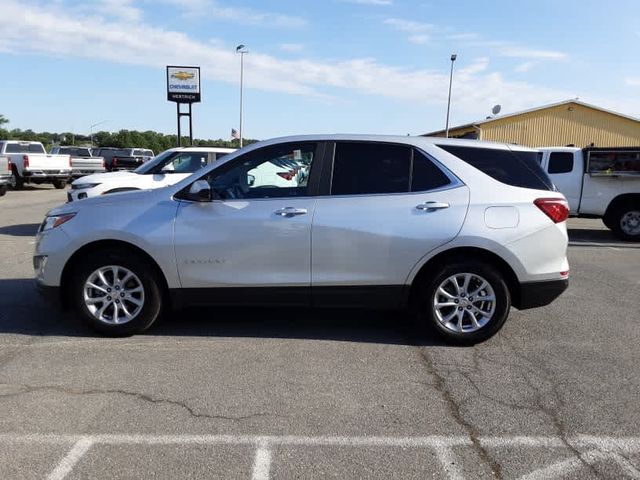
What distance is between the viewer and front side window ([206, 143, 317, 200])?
4.97 metres

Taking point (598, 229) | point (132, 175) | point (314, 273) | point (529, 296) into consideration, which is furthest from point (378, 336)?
point (598, 229)

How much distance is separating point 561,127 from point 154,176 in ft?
114

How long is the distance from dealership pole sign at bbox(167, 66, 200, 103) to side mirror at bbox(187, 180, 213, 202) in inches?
1181

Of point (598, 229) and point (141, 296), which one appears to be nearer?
point (141, 296)

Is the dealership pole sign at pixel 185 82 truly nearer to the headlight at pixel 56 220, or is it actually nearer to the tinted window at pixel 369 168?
the headlight at pixel 56 220

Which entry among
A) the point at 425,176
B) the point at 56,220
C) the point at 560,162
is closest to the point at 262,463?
the point at 425,176

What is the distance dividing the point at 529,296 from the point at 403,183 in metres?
1.47

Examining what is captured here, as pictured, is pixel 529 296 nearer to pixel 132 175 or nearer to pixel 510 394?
pixel 510 394

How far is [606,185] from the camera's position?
12109 millimetres

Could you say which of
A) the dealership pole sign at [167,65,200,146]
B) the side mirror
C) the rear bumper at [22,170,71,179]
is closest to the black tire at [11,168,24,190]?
the rear bumper at [22,170,71,179]

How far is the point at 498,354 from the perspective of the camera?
481 cm

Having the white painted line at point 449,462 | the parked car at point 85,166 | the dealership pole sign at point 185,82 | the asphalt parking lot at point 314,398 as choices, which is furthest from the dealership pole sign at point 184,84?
the white painted line at point 449,462

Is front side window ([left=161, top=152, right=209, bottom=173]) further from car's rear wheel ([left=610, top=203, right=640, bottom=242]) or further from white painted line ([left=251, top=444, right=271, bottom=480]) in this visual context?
car's rear wheel ([left=610, top=203, right=640, bottom=242])

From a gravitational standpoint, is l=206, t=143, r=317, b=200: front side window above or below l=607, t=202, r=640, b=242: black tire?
above
